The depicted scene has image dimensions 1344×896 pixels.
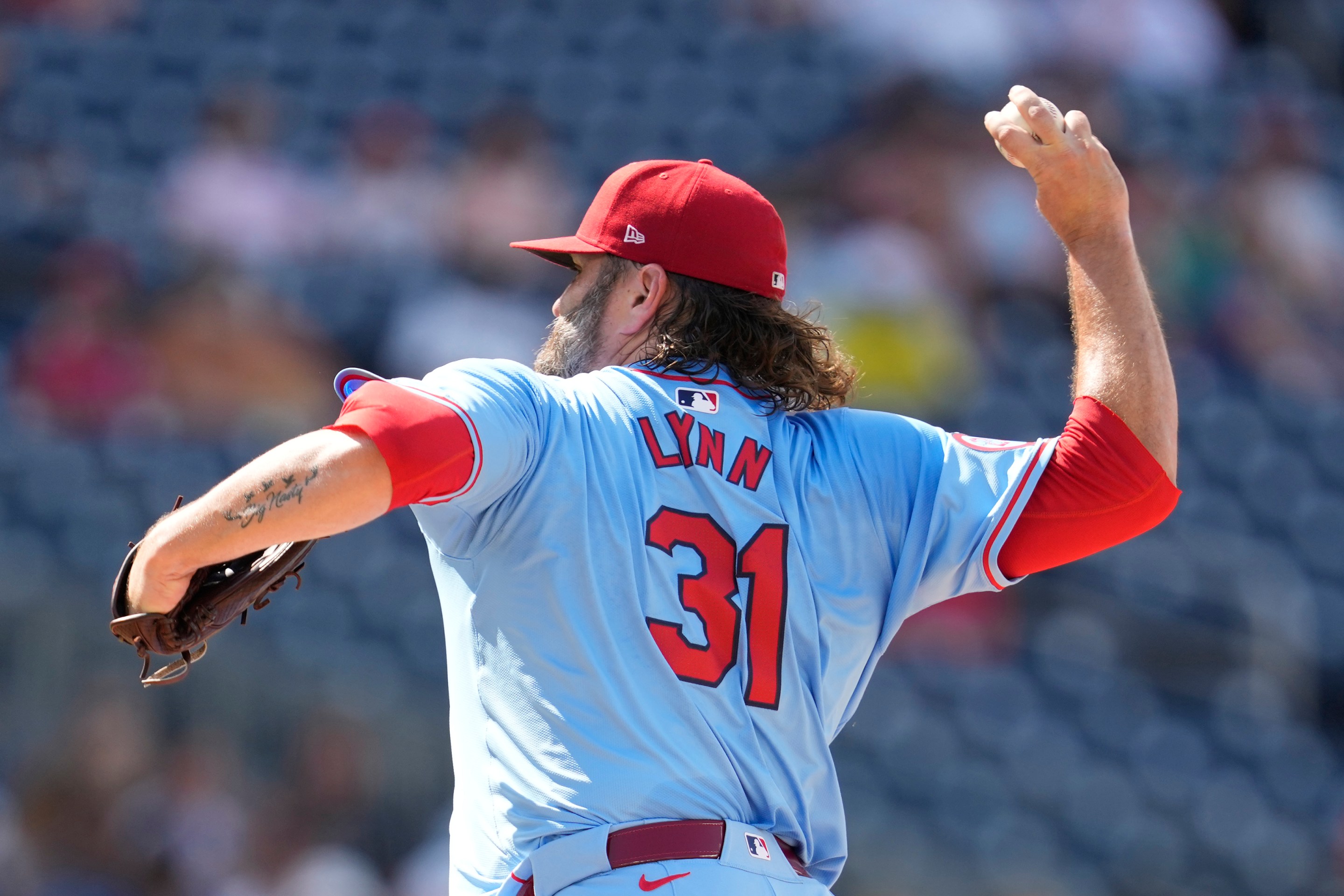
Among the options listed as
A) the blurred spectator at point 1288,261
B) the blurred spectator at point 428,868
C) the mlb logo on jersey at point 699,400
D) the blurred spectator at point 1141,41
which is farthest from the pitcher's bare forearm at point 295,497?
the blurred spectator at point 1141,41

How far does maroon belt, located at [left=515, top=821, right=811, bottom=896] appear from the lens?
74.3 inches

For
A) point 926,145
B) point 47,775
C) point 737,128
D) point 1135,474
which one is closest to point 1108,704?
point 926,145

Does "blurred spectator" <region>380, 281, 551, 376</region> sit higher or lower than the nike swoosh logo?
lower

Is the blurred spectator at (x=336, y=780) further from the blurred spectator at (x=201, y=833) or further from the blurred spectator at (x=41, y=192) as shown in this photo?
the blurred spectator at (x=41, y=192)

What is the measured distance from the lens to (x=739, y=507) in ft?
6.84

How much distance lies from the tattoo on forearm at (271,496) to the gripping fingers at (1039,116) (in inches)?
47.2

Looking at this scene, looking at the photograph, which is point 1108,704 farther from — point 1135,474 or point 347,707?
point 1135,474

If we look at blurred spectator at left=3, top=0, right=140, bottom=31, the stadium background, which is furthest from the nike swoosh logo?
blurred spectator at left=3, top=0, right=140, bottom=31

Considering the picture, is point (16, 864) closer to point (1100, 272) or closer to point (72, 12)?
point (1100, 272)

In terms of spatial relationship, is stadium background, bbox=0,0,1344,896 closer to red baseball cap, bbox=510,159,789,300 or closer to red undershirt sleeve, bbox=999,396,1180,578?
red baseball cap, bbox=510,159,789,300

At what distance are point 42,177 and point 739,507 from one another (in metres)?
6.13

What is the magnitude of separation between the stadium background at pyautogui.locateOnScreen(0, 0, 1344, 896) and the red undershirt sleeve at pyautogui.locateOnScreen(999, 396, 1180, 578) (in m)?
4.00

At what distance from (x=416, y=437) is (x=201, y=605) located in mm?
502

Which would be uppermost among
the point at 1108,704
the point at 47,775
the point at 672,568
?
the point at 672,568
